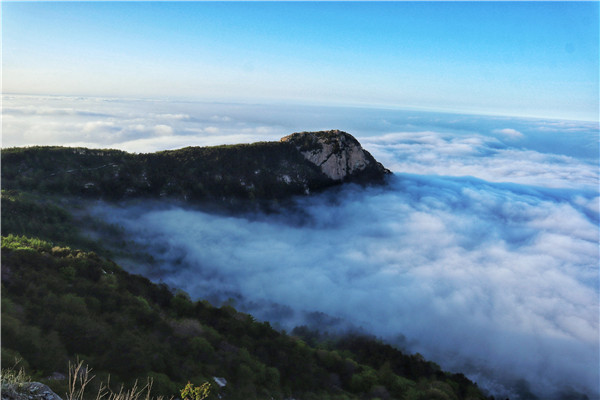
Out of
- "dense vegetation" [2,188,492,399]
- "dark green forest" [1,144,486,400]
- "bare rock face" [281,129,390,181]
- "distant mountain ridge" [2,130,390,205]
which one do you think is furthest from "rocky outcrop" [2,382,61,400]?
"bare rock face" [281,129,390,181]

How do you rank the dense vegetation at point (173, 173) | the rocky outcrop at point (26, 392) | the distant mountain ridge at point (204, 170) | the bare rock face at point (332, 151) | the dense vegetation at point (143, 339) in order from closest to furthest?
1. the rocky outcrop at point (26, 392)
2. the dense vegetation at point (143, 339)
3. the dense vegetation at point (173, 173)
4. the distant mountain ridge at point (204, 170)
5. the bare rock face at point (332, 151)

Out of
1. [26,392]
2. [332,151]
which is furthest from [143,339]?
[332,151]

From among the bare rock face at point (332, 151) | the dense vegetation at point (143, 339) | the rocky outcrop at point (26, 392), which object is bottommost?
the dense vegetation at point (143, 339)

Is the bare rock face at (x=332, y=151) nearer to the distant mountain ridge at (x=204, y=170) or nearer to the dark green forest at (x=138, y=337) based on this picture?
the distant mountain ridge at (x=204, y=170)

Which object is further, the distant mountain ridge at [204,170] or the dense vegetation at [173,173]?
the distant mountain ridge at [204,170]

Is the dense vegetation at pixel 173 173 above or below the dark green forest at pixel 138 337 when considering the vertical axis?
above

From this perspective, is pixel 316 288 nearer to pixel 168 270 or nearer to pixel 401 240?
pixel 168 270

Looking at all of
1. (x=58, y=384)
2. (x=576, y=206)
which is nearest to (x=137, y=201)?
(x=58, y=384)

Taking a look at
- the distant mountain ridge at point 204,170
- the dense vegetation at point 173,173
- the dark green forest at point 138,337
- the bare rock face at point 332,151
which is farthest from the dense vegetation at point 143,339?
the bare rock face at point 332,151
